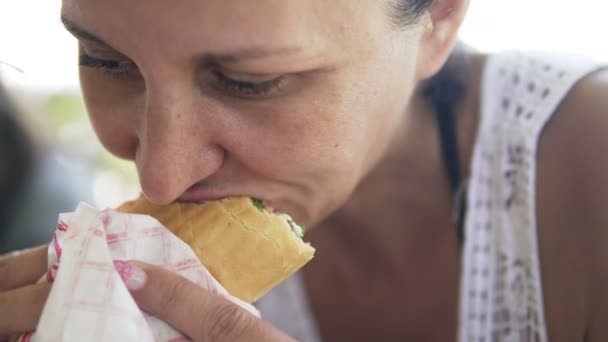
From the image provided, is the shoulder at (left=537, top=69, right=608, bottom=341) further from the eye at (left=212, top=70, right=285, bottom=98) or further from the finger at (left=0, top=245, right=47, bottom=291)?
the finger at (left=0, top=245, right=47, bottom=291)

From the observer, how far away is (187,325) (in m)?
1.11

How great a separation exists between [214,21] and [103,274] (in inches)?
16.5

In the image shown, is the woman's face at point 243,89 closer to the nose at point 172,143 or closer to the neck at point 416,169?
the nose at point 172,143

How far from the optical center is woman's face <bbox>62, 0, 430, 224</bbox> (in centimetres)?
105

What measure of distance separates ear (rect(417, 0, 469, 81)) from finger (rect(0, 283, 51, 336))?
832 mm

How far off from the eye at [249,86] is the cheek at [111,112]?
7.6 inches

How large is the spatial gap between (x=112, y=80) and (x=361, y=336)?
1105 millimetres

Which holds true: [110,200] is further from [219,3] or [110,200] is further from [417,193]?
[219,3]

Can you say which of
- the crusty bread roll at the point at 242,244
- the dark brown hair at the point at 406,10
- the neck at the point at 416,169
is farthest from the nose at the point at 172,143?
the neck at the point at 416,169

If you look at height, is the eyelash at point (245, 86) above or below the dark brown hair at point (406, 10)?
below

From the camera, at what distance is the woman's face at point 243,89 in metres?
1.05

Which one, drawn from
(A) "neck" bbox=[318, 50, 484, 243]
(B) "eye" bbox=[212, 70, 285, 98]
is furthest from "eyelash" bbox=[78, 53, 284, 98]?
(A) "neck" bbox=[318, 50, 484, 243]

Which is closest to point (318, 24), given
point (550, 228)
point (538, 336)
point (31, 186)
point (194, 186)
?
point (194, 186)

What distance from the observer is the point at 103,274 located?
42.4 inches
